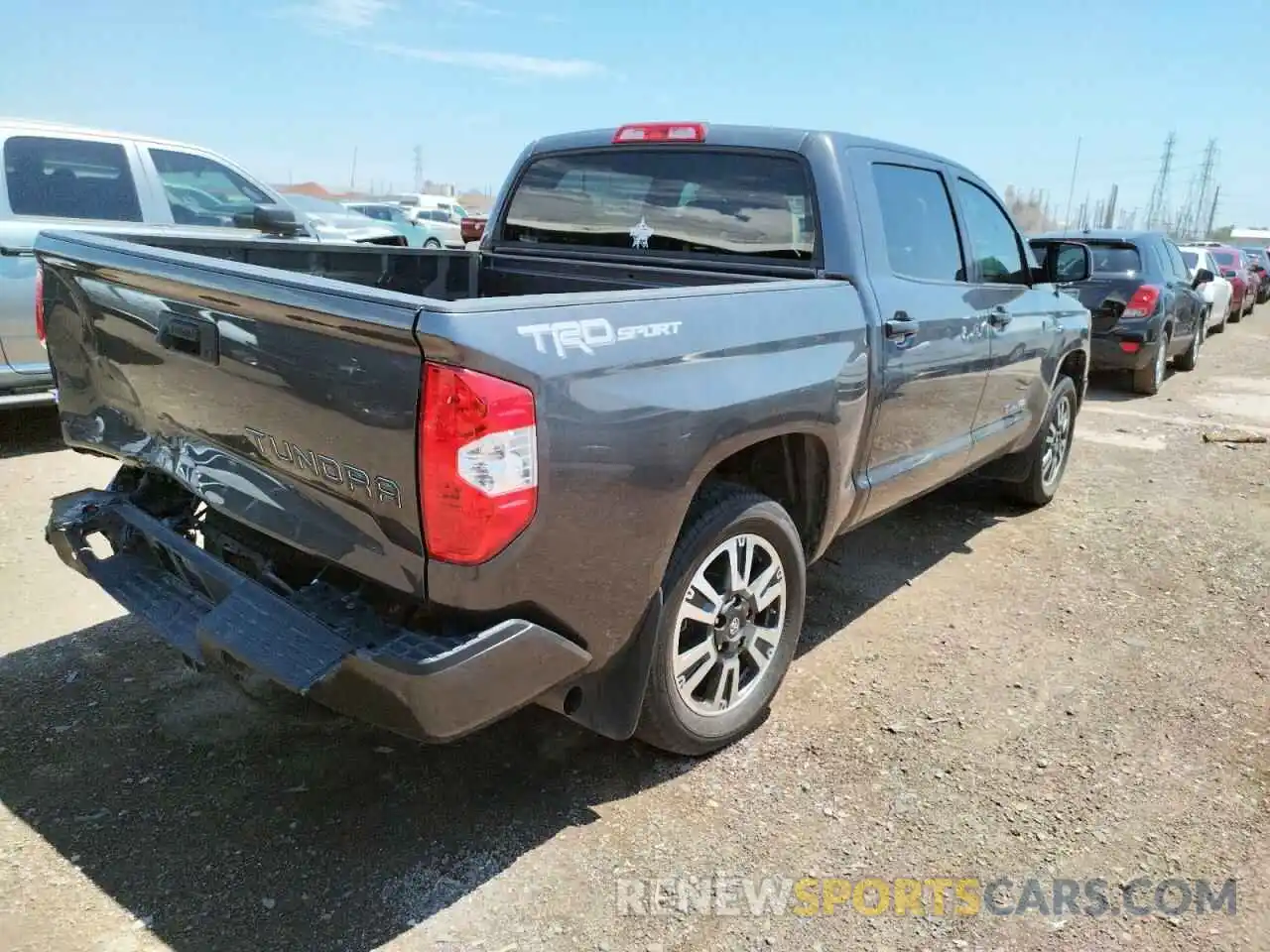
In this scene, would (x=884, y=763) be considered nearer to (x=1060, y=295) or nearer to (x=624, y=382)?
(x=624, y=382)

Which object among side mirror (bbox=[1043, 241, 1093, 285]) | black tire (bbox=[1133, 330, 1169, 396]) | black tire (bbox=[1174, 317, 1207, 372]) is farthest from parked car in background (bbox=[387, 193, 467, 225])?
side mirror (bbox=[1043, 241, 1093, 285])

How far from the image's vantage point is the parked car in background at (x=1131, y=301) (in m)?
9.93

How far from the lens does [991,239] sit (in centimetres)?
472

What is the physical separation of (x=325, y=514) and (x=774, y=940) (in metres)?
1.52

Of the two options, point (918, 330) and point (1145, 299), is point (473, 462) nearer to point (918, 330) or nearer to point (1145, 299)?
point (918, 330)

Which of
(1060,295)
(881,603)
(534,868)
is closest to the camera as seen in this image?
(534,868)

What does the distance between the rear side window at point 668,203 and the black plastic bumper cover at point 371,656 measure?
1913 millimetres

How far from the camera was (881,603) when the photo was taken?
450 centimetres

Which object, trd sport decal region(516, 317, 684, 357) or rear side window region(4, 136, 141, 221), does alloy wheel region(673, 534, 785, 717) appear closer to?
trd sport decal region(516, 317, 684, 357)

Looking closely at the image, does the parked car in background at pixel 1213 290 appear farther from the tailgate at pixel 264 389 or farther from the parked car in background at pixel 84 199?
the tailgate at pixel 264 389

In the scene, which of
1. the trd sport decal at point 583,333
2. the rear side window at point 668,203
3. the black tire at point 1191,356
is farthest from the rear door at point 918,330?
the black tire at point 1191,356

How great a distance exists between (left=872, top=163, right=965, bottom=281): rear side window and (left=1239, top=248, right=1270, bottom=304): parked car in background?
23573mm

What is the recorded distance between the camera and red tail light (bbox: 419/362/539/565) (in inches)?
81.2

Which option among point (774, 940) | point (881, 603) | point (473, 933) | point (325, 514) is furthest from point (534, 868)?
point (881, 603)
